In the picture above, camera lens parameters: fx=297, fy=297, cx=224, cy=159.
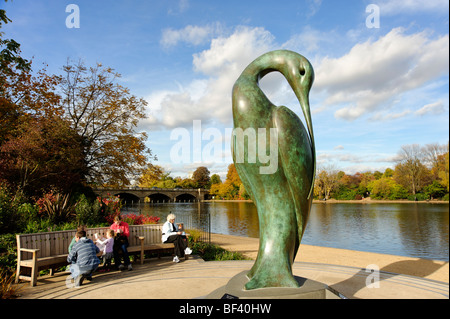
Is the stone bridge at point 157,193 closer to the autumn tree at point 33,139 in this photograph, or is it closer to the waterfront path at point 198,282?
the autumn tree at point 33,139

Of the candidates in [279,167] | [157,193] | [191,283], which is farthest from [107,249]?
[157,193]

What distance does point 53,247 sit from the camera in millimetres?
6645

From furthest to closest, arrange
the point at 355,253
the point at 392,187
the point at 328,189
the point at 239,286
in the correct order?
the point at 328,189 < the point at 392,187 < the point at 355,253 < the point at 239,286

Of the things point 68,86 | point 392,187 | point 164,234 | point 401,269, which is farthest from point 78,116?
point 392,187

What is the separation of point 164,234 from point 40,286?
9.87 feet

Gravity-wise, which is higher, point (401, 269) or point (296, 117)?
point (296, 117)

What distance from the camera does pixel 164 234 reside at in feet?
26.1

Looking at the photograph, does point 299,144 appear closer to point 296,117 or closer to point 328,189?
point 296,117

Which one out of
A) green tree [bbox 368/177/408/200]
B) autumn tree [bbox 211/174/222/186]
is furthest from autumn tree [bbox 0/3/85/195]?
autumn tree [bbox 211/174/222/186]

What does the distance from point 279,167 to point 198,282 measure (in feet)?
10.0

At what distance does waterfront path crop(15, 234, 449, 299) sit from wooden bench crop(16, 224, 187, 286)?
338 millimetres

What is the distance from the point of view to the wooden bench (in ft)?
19.0

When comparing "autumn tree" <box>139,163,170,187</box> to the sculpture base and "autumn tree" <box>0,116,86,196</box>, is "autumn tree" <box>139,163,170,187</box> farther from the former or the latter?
the sculpture base

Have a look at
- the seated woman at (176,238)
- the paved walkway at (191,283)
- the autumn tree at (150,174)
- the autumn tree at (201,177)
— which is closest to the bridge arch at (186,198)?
the autumn tree at (201,177)
